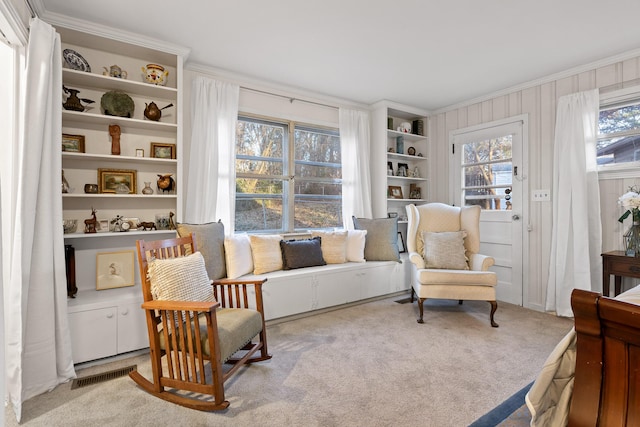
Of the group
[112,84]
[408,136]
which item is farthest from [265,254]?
[408,136]

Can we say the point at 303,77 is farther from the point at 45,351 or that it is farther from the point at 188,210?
the point at 45,351

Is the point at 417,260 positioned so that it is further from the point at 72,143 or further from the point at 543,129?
the point at 72,143

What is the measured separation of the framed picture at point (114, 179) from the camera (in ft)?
8.96

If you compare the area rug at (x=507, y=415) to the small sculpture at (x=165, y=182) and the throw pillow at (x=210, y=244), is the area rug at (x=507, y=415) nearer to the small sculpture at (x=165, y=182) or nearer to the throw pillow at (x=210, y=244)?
the throw pillow at (x=210, y=244)

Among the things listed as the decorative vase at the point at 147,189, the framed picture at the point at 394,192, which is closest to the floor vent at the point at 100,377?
the decorative vase at the point at 147,189

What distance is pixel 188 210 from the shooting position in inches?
124

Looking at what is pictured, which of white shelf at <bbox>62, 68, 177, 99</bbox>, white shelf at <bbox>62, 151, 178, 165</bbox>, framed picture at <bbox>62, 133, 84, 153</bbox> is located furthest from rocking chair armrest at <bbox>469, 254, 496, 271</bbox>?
framed picture at <bbox>62, 133, 84, 153</bbox>

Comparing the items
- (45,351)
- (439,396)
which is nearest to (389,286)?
(439,396)

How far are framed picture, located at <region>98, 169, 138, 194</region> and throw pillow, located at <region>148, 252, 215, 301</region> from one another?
1115mm

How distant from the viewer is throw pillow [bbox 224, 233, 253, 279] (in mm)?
2979

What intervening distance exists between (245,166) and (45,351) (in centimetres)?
231

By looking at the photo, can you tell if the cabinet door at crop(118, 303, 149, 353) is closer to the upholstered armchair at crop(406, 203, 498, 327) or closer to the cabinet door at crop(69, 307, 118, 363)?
the cabinet door at crop(69, 307, 118, 363)

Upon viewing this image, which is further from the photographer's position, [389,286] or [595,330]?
[389,286]

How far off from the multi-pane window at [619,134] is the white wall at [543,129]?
0.23 m
